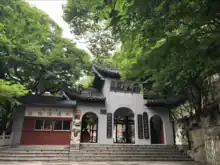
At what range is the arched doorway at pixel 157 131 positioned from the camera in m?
12.2

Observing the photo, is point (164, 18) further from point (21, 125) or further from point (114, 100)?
point (21, 125)

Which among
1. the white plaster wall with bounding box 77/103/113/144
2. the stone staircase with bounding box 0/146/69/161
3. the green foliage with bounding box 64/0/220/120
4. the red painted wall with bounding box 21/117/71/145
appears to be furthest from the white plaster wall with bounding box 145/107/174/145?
the green foliage with bounding box 64/0/220/120

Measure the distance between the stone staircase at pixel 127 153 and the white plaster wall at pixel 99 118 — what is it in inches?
34.1

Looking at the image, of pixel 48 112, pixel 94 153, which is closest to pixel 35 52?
pixel 48 112

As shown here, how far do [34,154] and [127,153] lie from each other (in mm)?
4921

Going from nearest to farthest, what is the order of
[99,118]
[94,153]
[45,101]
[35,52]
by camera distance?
[94,153] < [35,52] < [45,101] < [99,118]

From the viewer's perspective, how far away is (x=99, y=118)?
423 inches

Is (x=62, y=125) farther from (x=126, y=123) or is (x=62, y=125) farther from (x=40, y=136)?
(x=126, y=123)

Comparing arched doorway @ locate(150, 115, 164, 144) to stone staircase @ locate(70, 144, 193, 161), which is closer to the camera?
stone staircase @ locate(70, 144, 193, 161)

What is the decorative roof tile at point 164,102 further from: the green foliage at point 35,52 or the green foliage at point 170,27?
the green foliage at point 170,27

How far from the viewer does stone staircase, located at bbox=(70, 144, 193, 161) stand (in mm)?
8136

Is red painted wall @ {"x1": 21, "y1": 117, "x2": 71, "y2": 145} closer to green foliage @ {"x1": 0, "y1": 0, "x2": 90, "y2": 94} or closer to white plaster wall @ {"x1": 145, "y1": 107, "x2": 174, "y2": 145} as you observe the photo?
green foliage @ {"x1": 0, "y1": 0, "x2": 90, "y2": 94}

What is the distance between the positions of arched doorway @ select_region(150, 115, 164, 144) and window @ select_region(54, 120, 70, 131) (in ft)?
22.0

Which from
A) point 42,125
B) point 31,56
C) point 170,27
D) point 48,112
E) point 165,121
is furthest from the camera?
point 165,121
